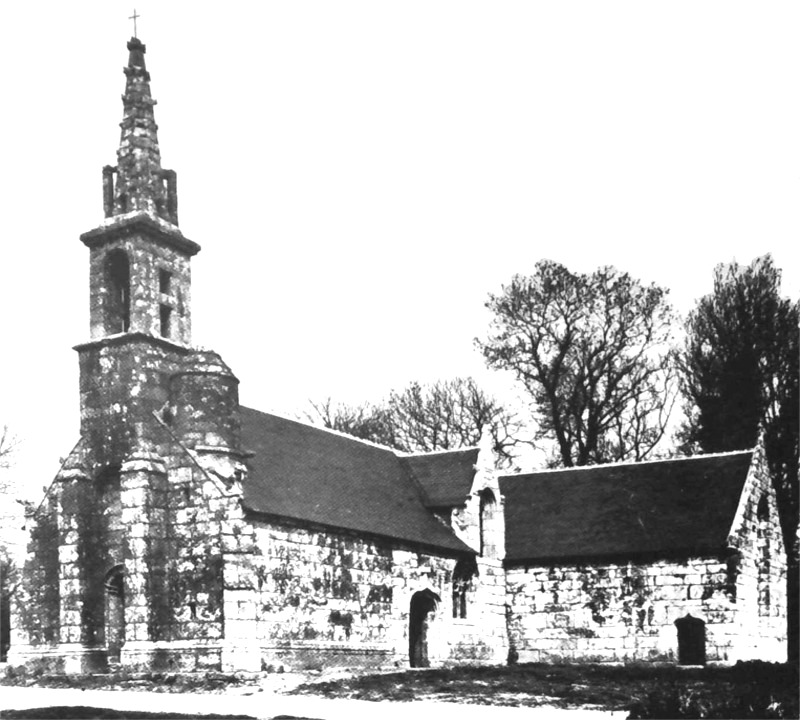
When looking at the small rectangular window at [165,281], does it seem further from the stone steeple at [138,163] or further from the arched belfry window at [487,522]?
the arched belfry window at [487,522]

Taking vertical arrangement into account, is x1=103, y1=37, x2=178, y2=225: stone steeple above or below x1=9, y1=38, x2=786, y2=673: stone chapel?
above

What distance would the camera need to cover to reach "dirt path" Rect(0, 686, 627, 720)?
1761 centimetres

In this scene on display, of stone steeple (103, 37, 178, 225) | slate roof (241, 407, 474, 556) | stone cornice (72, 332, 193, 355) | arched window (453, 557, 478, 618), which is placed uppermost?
stone steeple (103, 37, 178, 225)

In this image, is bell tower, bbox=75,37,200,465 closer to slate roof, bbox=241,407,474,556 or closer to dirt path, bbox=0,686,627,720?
slate roof, bbox=241,407,474,556

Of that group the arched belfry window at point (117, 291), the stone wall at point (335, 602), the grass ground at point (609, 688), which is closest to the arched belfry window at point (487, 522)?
the stone wall at point (335, 602)

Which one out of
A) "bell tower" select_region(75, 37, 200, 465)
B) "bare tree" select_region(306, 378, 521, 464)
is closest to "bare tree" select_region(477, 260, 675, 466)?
"bare tree" select_region(306, 378, 521, 464)

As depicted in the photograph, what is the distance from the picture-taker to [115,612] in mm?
27734

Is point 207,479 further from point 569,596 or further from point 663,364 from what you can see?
point 663,364

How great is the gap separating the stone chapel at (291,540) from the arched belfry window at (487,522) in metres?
0.07

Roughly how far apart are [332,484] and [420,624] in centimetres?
506

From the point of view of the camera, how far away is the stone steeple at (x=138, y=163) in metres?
28.8

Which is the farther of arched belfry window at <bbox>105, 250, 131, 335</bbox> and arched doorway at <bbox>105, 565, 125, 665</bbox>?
arched belfry window at <bbox>105, 250, 131, 335</bbox>

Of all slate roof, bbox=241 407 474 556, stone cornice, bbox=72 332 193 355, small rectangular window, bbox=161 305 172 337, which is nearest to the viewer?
stone cornice, bbox=72 332 193 355

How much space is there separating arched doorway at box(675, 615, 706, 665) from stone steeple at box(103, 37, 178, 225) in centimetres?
1787
